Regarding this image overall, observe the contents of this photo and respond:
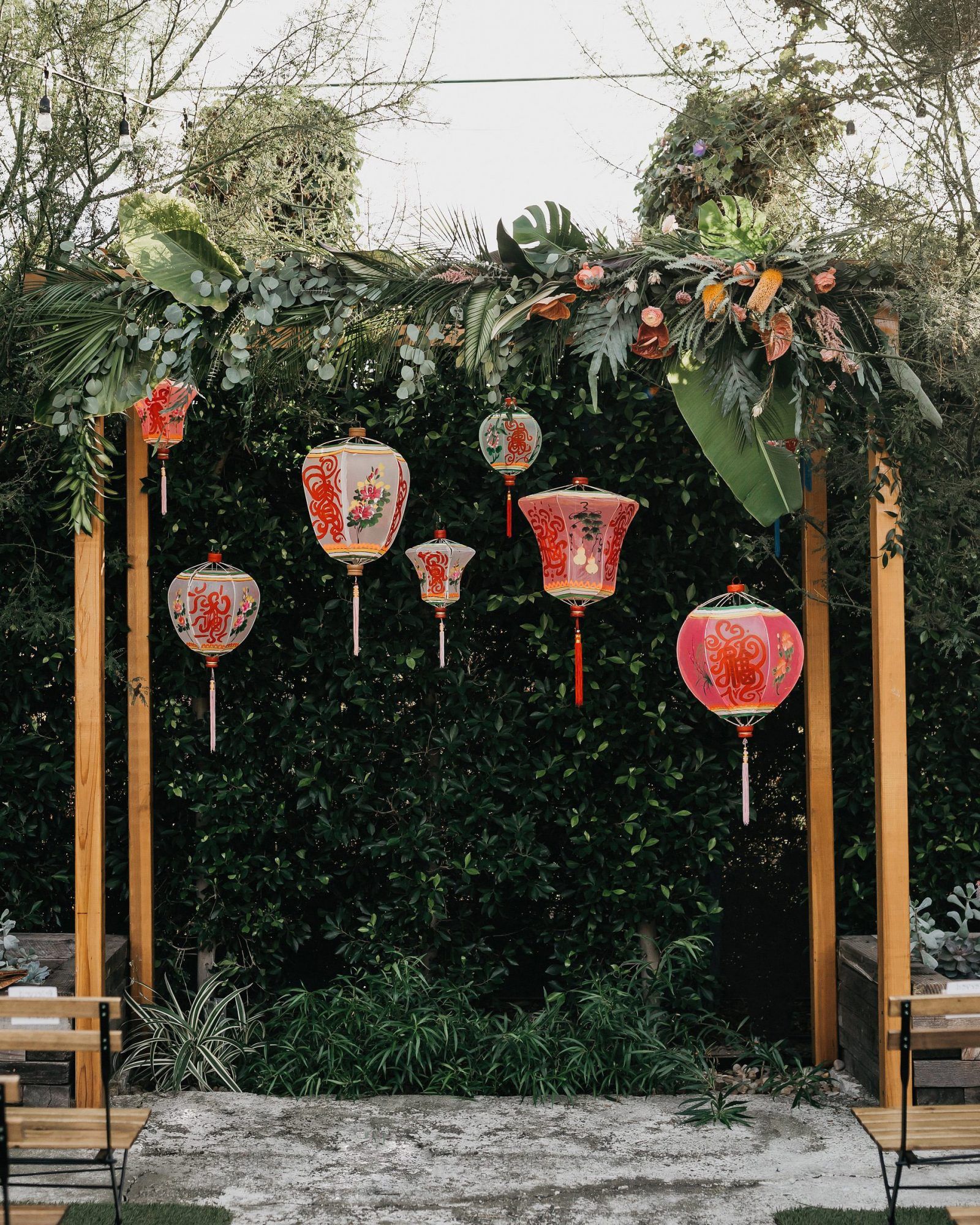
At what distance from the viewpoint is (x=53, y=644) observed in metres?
5.11

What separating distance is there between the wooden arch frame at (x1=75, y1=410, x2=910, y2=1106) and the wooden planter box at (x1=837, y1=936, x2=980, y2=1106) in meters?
0.08

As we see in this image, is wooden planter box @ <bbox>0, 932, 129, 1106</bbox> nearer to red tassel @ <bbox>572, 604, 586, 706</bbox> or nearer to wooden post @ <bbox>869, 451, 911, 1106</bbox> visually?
red tassel @ <bbox>572, 604, 586, 706</bbox>

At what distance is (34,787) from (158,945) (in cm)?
89

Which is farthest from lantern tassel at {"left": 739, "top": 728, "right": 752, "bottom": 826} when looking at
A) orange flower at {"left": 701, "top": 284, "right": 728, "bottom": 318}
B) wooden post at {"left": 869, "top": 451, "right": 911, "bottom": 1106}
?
orange flower at {"left": 701, "top": 284, "right": 728, "bottom": 318}

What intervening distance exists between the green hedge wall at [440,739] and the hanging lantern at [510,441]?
1.27ft

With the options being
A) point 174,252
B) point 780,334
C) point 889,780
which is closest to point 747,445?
point 780,334

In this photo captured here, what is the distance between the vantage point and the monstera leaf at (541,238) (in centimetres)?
382

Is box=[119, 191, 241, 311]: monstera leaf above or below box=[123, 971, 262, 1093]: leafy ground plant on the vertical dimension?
above

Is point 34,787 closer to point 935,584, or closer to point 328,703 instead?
point 328,703

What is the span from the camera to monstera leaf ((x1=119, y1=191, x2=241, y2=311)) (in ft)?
12.8

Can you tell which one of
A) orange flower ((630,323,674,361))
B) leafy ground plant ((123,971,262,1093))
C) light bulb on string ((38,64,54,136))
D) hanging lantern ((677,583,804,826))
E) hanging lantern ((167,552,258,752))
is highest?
light bulb on string ((38,64,54,136))

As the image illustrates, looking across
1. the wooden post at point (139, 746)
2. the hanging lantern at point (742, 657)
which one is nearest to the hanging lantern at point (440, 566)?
the hanging lantern at point (742, 657)

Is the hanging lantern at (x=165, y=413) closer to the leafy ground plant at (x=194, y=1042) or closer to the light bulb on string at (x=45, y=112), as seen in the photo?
the light bulb on string at (x=45, y=112)

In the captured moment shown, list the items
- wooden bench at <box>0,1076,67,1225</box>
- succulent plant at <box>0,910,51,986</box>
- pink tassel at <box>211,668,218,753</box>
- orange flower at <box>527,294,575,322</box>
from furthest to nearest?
pink tassel at <box>211,668,218,753</box>
succulent plant at <box>0,910,51,986</box>
orange flower at <box>527,294,575,322</box>
wooden bench at <box>0,1076,67,1225</box>
